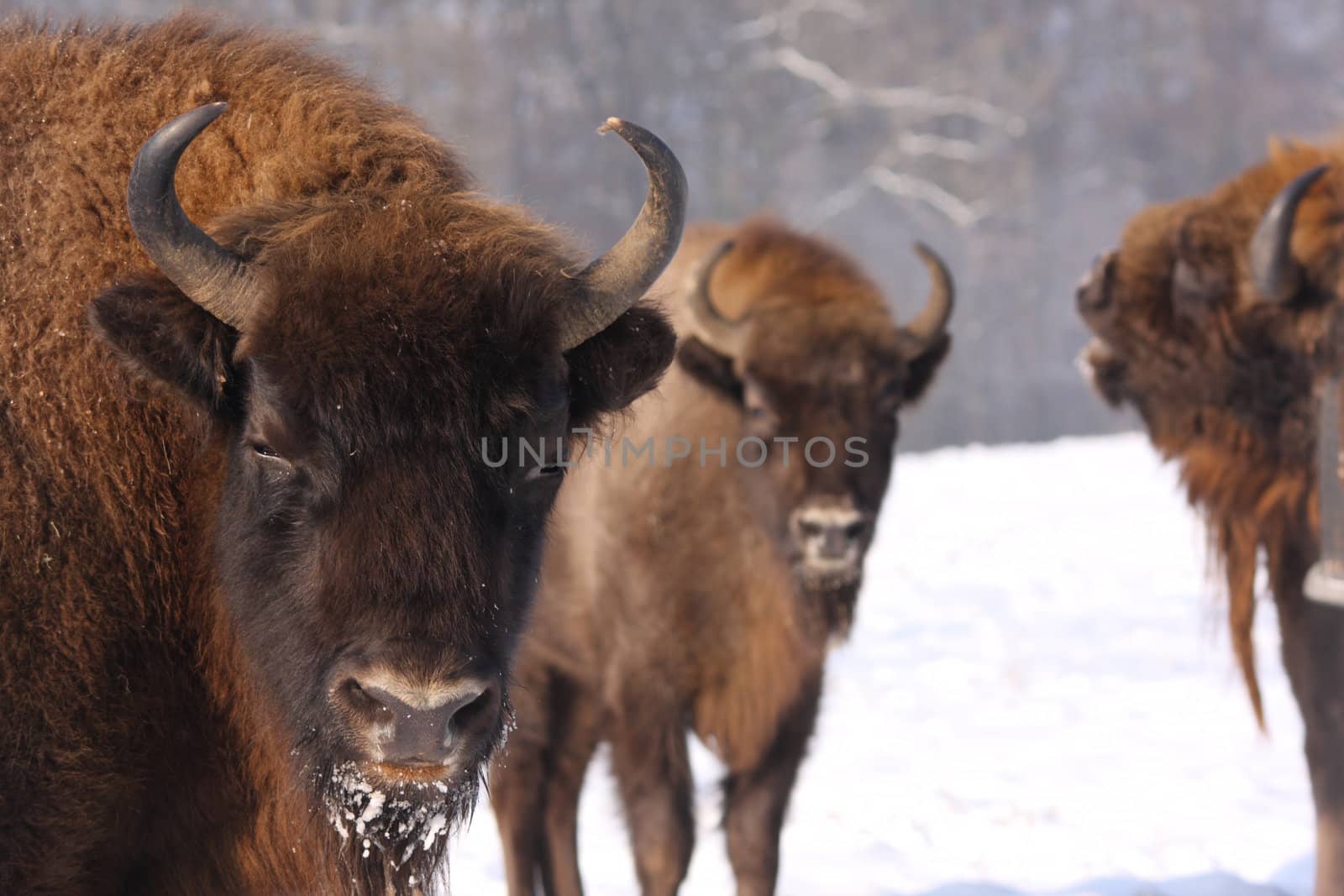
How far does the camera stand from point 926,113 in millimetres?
25203

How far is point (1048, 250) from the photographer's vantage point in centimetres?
2594

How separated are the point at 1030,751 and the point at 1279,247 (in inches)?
117

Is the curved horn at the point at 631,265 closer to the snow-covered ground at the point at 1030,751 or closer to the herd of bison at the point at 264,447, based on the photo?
the herd of bison at the point at 264,447

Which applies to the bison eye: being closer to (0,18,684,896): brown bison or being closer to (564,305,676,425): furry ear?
(0,18,684,896): brown bison

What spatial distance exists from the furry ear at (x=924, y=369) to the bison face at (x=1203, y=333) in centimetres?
58

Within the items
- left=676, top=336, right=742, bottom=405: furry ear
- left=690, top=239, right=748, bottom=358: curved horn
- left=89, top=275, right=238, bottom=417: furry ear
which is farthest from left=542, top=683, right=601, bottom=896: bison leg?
left=89, top=275, right=238, bottom=417: furry ear

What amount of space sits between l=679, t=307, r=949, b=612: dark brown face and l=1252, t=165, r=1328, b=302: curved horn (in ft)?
4.40

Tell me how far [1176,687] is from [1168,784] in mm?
1751

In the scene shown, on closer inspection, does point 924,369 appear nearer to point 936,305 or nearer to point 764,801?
point 936,305

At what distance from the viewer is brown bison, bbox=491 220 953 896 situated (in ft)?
16.5

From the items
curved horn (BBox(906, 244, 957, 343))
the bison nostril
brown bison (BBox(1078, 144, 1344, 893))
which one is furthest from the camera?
curved horn (BBox(906, 244, 957, 343))

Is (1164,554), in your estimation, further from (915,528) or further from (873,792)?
(873,792)

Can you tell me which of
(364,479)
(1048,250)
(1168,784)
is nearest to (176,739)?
(364,479)

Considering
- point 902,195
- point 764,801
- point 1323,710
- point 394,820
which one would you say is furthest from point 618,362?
point 902,195
